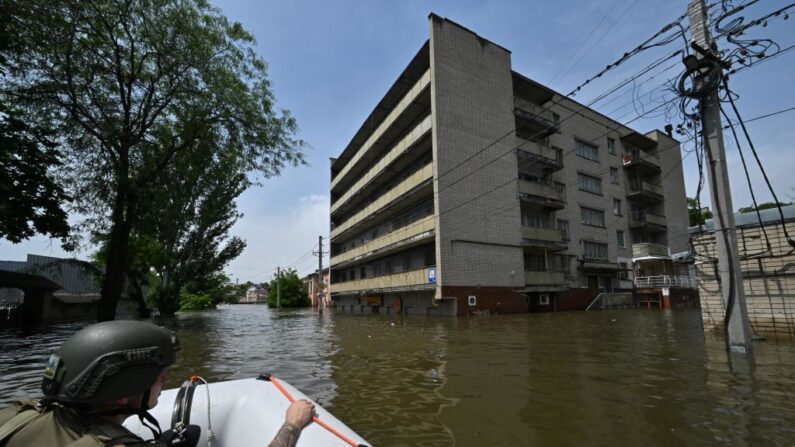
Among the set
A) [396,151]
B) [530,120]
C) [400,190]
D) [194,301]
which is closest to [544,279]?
[530,120]

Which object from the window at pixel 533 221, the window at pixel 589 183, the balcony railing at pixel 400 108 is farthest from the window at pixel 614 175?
the balcony railing at pixel 400 108

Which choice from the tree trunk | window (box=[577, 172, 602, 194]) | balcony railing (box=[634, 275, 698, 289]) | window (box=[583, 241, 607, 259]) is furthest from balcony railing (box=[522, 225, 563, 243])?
Answer: the tree trunk

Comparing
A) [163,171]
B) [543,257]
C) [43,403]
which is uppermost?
[163,171]

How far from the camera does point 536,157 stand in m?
25.4

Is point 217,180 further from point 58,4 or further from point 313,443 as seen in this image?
point 313,443

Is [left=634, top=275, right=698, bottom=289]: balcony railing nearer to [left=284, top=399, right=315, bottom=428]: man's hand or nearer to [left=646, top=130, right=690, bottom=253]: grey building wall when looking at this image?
[left=646, top=130, right=690, bottom=253]: grey building wall

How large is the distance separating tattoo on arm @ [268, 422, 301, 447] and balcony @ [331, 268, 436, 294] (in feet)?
62.3

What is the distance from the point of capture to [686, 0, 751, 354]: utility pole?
6824mm

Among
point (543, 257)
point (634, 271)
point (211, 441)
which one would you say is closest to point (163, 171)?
point (211, 441)

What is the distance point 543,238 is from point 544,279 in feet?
8.76

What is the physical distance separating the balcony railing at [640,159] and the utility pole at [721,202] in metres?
29.0

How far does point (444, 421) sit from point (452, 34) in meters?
23.7

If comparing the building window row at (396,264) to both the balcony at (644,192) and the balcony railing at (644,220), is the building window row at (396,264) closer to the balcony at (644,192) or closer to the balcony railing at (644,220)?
the balcony railing at (644,220)

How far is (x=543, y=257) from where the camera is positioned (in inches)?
1025
